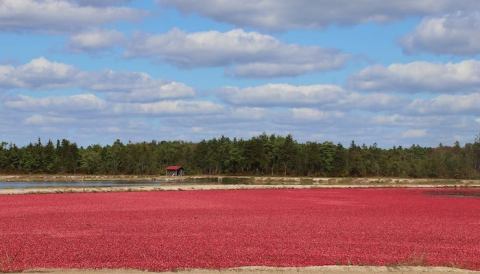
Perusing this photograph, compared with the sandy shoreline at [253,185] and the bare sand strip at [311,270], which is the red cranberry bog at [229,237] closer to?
the bare sand strip at [311,270]

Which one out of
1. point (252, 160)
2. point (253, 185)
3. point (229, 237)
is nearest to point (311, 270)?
point (229, 237)

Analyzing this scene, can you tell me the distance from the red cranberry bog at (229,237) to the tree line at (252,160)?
122863 millimetres

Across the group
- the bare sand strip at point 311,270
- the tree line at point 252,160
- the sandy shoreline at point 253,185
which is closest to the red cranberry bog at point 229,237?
the bare sand strip at point 311,270

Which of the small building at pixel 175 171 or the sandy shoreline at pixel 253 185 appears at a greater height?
the small building at pixel 175 171

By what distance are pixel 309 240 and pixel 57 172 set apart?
167m

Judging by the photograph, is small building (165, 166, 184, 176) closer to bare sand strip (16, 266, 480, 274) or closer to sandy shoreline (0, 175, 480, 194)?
sandy shoreline (0, 175, 480, 194)

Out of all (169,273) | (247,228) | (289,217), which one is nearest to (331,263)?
(169,273)

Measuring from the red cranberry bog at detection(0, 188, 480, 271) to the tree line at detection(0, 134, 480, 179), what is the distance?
403 ft

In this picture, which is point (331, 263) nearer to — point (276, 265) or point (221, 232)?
point (276, 265)

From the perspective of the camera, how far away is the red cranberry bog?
2025 cm

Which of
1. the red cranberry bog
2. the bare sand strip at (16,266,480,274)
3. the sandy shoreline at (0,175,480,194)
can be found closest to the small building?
the sandy shoreline at (0,175,480,194)

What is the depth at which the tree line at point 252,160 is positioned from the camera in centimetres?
16720

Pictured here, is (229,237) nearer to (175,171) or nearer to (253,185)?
(253,185)

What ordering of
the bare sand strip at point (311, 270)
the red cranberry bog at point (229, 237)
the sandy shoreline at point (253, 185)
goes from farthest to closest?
1. the sandy shoreline at point (253, 185)
2. the red cranberry bog at point (229, 237)
3. the bare sand strip at point (311, 270)
